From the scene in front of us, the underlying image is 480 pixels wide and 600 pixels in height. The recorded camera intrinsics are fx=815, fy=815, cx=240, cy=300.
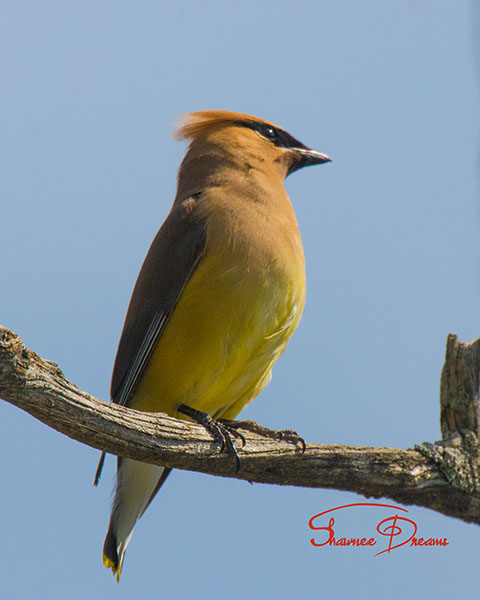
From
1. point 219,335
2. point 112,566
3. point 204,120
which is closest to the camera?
point 219,335

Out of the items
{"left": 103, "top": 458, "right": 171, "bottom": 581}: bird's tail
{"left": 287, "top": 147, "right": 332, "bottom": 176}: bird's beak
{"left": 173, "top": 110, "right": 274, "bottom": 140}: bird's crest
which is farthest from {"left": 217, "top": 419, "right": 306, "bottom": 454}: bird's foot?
{"left": 173, "top": 110, "right": 274, "bottom": 140}: bird's crest

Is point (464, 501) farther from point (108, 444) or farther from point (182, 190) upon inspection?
point (182, 190)

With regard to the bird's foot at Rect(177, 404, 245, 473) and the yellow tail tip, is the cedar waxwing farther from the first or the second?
the bird's foot at Rect(177, 404, 245, 473)

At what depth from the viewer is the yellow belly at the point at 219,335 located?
4.18m

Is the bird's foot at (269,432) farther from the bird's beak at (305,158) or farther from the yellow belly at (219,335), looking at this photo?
the bird's beak at (305,158)

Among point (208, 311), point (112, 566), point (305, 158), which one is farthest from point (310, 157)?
point (112, 566)

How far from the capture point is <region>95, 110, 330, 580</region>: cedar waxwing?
13.8 ft

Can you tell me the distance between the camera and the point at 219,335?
4.16m

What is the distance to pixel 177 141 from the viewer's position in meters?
5.76

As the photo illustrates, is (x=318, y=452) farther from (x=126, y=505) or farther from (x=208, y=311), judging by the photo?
(x=126, y=505)

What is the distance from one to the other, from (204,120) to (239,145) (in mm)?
492

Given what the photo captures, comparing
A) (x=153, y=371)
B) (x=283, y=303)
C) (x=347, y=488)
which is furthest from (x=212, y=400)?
(x=347, y=488)

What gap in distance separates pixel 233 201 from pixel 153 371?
1084mm

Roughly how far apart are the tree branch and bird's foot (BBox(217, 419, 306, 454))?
0.13ft
